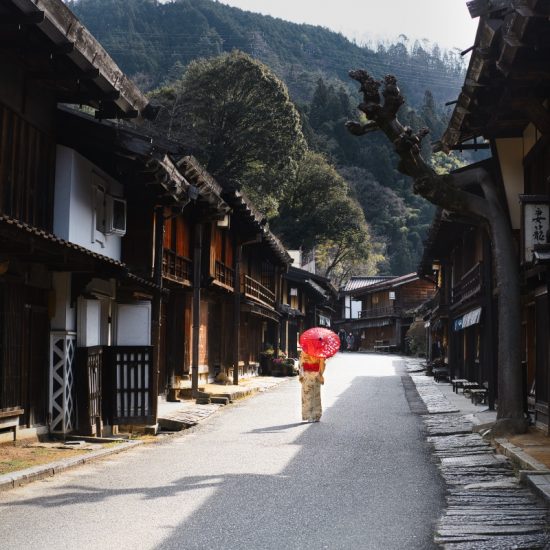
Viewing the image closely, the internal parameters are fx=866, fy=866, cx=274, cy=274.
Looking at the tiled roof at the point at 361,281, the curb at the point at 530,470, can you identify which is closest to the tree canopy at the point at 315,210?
the tiled roof at the point at 361,281

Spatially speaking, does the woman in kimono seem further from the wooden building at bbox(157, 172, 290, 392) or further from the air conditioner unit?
the air conditioner unit

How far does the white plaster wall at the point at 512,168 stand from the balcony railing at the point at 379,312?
63428mm


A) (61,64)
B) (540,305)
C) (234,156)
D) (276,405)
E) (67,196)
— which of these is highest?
(234,156)

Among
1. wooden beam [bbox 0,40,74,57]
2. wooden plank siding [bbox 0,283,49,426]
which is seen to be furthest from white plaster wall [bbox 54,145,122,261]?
wooden beam [bbox 0,40,74,57]

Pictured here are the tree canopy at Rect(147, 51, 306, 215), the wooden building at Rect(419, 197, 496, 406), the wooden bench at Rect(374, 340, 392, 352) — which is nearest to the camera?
the wooden building at Rect(419, 197, 496, 406)

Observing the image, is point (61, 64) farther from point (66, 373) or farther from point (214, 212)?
point (214, 212)

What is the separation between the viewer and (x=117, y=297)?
18.6 metres

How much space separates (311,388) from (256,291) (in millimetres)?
20081

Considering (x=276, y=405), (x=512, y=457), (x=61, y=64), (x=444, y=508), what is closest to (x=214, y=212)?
(x=276, y=405)

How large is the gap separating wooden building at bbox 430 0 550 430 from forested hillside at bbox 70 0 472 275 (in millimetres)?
51527

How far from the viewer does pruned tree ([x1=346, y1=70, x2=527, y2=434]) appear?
1427 cm

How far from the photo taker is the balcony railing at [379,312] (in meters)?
81.8

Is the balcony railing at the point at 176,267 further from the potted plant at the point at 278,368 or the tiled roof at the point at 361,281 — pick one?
the tiled roof at the point at 361,281

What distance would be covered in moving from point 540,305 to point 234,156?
38.5 metres
